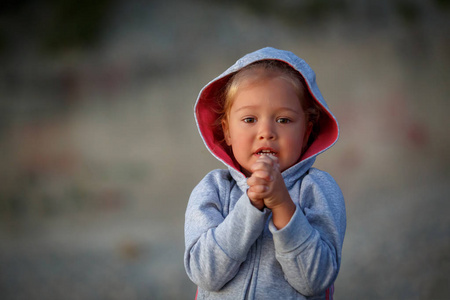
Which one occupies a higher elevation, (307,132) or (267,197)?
(307,132)

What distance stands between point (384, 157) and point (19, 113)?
228cm

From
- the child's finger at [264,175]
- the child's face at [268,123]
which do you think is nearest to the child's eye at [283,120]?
the child's face at [268,123]

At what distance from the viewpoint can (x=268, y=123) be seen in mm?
1267

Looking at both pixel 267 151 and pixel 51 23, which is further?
pixel 51 23

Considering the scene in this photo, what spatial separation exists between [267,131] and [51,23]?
2.54 m

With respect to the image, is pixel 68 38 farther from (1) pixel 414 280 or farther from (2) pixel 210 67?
(1) pixel 414 280

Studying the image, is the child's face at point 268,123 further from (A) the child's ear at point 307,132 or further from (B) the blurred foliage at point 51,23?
(B) the blurred foliage at point 51,23

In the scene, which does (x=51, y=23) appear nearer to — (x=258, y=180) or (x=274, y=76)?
(x=274, y=76)

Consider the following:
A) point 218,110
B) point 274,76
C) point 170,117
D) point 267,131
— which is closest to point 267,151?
point 267,131

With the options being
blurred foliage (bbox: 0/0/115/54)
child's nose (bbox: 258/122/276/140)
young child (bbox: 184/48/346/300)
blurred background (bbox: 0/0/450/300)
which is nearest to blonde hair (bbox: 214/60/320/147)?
young child (bbox: 184/48/346/300)

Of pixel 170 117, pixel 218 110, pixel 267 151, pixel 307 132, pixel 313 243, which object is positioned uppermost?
pixel 170 117

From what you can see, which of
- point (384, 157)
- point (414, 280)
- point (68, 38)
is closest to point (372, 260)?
point (414, 280)

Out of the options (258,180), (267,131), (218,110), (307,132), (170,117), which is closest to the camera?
(258,180)

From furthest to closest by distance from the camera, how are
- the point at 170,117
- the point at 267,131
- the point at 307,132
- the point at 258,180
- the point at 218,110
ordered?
the point at 170,117 < the point at 218,110 < the point at 307,132 < the point at 267,131 < the point at 258,180
